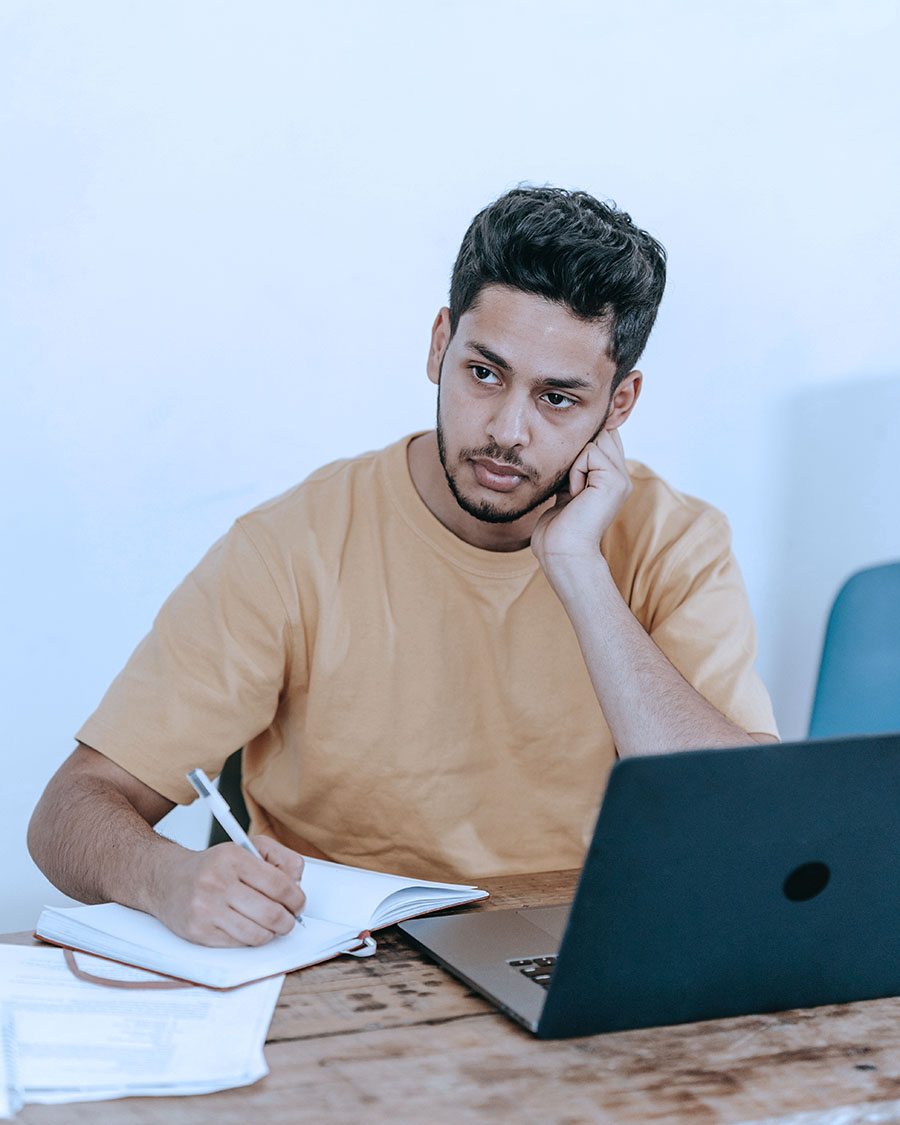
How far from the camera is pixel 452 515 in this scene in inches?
63.0

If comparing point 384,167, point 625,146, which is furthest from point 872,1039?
point 625,146

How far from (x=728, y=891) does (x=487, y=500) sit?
2.40 ft

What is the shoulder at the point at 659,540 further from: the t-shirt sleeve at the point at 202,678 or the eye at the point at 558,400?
the t-shirt sleeve at the point at 202,678

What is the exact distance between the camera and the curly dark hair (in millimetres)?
1491

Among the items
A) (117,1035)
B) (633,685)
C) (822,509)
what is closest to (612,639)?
(633,685)

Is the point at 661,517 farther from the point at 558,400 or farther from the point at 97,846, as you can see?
the point at 97,846

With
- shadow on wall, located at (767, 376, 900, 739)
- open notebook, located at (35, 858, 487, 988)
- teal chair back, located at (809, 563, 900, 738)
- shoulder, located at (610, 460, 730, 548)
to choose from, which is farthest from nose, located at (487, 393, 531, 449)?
shadow on wall, located at (767, 376, 900, 739)

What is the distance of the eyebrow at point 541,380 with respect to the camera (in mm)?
1488

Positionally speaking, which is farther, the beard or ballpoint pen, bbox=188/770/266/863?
the beard

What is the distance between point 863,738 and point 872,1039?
0.78ft

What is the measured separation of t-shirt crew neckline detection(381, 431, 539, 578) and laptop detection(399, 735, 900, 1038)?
0.68 metres

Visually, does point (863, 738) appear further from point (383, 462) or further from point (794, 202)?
point (794, 202)

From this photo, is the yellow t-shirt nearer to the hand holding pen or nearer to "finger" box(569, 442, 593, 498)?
"finger" box(569, 442, 593, 498)

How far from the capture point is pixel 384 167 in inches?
84.4
